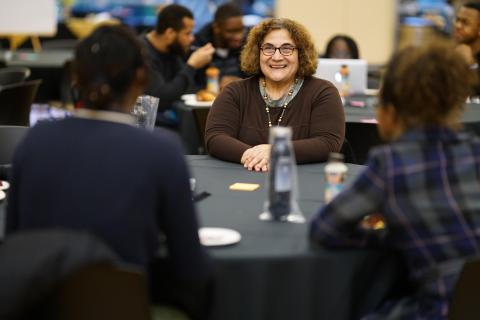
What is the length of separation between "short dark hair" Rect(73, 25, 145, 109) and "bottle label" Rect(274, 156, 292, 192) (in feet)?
1.93

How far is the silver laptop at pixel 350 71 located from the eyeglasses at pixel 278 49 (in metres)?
1.83

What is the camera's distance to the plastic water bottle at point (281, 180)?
7.74ft

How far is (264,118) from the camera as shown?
134 inches

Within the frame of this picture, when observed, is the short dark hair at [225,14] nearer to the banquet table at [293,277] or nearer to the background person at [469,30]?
the background person at [469,30]

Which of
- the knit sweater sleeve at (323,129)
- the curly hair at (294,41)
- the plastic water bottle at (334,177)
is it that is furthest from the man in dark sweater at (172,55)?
the plastic water bottle at (334,177)

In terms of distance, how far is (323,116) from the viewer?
3.34 metres

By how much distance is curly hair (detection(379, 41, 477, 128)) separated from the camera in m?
2.00

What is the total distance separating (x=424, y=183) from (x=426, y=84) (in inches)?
9.6

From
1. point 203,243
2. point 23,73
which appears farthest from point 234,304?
point 23,73

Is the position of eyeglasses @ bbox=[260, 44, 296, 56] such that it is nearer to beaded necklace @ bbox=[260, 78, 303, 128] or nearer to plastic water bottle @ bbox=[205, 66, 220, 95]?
beaded necklace @ bbox=[260, 78, 303, 128]

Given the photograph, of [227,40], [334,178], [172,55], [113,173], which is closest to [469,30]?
[227,40]

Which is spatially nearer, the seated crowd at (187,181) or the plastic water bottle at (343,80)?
the seated crowd at (187,181)

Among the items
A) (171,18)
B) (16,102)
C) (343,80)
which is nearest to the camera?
(16,102)

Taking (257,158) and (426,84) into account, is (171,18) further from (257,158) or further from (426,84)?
(426,84)
